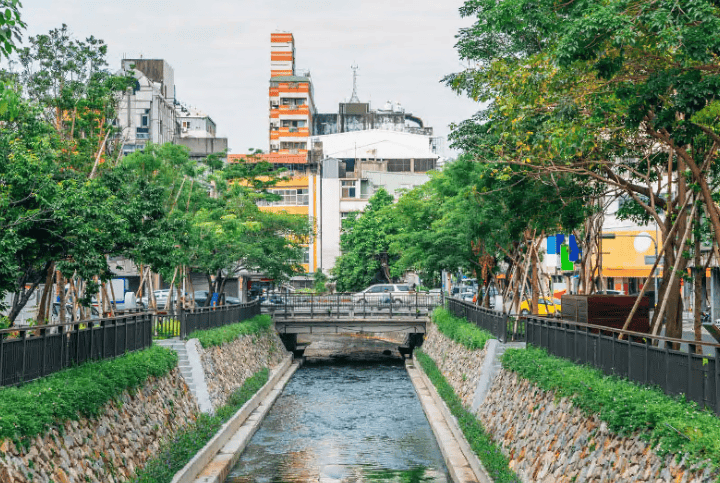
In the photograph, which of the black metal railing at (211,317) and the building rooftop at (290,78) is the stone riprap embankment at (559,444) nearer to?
the black metal railing at (211,317)

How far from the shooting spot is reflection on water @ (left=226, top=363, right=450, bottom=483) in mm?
22578

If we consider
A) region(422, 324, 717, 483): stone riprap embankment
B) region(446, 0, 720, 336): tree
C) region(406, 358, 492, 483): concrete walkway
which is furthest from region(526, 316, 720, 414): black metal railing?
region(406, 358, 492, 483): concrete walkway

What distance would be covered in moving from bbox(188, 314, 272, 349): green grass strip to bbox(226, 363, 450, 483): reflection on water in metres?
3.41

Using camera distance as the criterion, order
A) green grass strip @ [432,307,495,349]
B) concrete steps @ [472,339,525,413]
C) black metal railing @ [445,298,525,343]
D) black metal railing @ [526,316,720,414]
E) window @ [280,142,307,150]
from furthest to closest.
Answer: window @ [280,142,307,150] < green grass strip @ [432,307,495,349] < black metal railing @ [445,298,525,343] < concrete steps @ [472,339,525,413] < black metal railing @ [526,316,720,414]

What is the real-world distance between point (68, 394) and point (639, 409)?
9564 mm

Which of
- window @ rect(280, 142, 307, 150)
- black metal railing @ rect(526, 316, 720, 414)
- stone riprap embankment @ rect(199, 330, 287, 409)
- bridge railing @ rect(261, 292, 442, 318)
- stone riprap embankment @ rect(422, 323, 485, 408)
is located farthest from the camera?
window @ rect(280, 142, 307, 150)

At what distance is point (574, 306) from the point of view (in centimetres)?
2338

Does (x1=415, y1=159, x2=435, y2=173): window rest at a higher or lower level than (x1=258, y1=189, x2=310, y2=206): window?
higher

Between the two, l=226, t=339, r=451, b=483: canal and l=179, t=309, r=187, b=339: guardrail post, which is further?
l=179, t=309, r=187, b=339: guardrail post

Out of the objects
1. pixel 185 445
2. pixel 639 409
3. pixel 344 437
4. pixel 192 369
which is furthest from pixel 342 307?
pixel 639 409

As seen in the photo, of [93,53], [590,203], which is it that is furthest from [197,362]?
[590,203]

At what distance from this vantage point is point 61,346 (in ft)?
55.9

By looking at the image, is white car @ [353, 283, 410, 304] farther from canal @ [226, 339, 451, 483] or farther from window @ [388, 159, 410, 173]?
window @ [388, 159, 410, 173]

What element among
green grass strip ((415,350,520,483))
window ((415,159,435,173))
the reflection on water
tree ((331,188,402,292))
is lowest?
the reflection on water
